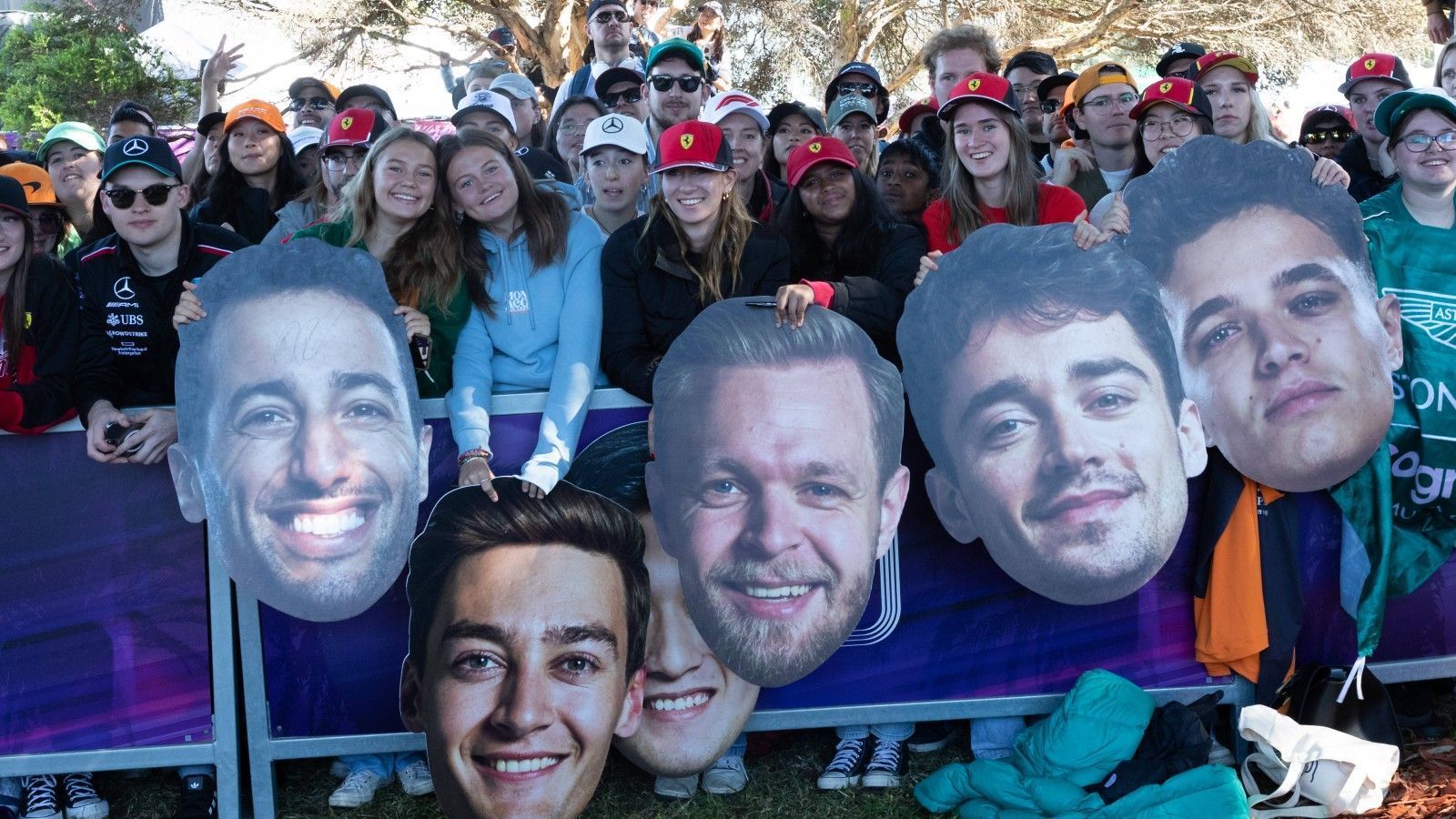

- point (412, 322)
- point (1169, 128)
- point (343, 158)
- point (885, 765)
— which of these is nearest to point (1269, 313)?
point (1169, 128)

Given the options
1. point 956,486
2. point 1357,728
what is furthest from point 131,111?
point 1357,728

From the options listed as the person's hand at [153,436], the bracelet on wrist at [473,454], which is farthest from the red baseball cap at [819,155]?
the person's hand at [153,436]

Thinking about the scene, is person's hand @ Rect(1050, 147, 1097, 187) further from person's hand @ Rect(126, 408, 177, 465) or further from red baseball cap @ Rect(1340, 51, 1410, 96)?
person's hand @ Rect(126, 408, 177, 465)

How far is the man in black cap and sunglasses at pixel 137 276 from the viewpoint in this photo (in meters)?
4.13

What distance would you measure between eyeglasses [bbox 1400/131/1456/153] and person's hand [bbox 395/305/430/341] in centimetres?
320

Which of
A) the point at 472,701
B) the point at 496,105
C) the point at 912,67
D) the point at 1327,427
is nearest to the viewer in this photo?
the point at 472,701

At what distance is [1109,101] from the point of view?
5441mm

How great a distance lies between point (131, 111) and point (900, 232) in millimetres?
3964

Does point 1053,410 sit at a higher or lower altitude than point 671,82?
lower

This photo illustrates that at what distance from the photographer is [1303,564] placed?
14.0ft

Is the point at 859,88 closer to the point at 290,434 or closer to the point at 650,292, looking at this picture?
the point at 650,292

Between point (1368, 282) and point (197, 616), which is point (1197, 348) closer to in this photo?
point (1368, 282)

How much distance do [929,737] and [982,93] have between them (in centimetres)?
224

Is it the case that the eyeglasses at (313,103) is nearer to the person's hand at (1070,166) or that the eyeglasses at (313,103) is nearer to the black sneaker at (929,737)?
the person's hand at (1070,166)
